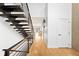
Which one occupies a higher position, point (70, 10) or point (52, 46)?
point (70, 10)

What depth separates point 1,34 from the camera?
10.8ft

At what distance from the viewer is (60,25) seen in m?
3.64

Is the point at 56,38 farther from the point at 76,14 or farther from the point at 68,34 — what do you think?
the point at 76,14

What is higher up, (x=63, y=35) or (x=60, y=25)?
(x=60, y=25)

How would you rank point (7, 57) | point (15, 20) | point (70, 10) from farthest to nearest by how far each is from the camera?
point (15, 20), point (70, 10), point (7, 57)

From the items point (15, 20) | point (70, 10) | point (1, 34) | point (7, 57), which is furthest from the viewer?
point (15, 20)

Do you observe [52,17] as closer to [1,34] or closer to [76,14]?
[76,14]

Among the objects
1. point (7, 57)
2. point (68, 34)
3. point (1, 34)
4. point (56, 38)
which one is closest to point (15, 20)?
point (1, 34)

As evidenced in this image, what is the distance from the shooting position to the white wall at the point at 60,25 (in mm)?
3559

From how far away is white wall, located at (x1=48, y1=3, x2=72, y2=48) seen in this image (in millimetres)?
3559

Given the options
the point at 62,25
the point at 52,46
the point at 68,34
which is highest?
the point at 62,25

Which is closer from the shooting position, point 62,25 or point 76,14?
point 62,25

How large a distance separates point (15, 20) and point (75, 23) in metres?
1.70

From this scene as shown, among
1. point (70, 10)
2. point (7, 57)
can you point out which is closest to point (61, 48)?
point (70, 10)
